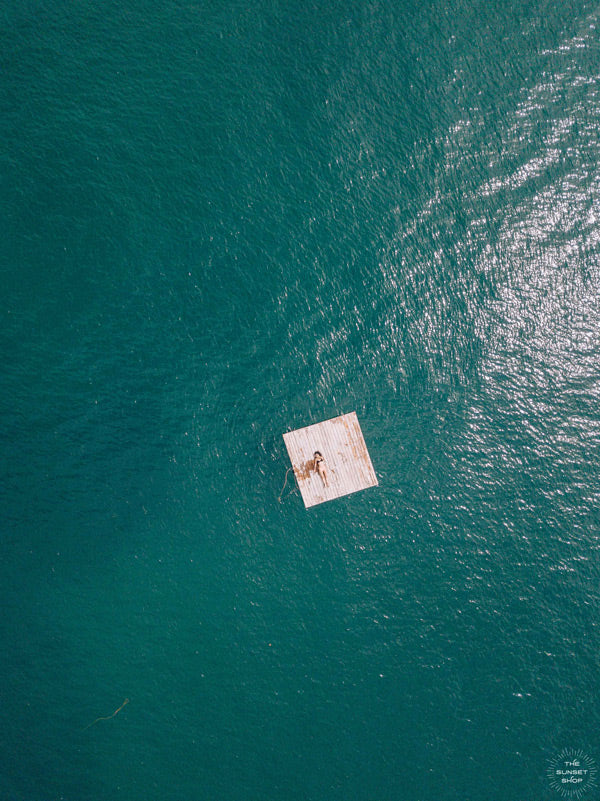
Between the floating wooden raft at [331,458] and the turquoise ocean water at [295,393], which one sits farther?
the turquoise ocean water at [295,393]

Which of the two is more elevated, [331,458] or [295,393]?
[295,393]

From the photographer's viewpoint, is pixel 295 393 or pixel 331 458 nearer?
pixel 331 458

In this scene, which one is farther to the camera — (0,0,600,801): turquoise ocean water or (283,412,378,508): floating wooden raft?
(0,0,600,801): turquoise ocean water

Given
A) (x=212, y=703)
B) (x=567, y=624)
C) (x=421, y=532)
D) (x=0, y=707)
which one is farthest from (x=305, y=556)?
(x=0, y=707)

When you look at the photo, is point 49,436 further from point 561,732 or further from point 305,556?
point 561,732
